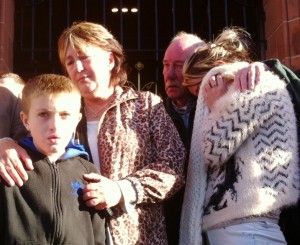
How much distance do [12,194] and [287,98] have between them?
1153mm

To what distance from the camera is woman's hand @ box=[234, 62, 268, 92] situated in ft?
7.47

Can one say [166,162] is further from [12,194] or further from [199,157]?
[12,194]

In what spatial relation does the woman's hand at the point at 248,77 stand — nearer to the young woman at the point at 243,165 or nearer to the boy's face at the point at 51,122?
the young woman at the point at 243,165

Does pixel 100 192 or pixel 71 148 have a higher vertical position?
pixel 71 148

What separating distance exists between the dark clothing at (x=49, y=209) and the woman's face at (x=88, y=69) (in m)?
0.41

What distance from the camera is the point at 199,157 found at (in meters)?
2.47

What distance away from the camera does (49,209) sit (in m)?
2.04

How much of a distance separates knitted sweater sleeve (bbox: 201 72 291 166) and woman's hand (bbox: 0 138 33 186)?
0.72 meters

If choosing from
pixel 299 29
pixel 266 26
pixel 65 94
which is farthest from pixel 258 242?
pixel 266 26

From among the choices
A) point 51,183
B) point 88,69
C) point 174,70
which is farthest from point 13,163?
point 174,70

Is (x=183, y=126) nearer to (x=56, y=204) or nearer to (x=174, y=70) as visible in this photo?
(x=174, y=70)

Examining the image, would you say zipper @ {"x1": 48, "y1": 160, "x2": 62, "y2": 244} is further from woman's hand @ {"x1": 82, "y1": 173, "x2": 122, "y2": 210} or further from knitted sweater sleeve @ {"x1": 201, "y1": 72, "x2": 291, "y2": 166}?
knitted sweater sleeve @ {"x1": 201, "y1": 72, "x2": 291, "y2": 166}

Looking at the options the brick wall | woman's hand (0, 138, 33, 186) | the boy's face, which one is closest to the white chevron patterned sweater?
the boy's face

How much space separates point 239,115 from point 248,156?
0.54ft
